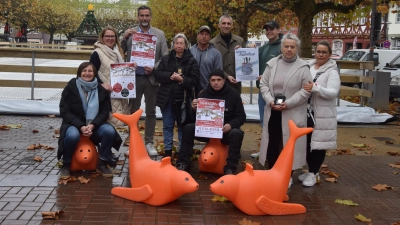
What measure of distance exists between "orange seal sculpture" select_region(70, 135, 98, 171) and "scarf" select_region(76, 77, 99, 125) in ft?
0.85

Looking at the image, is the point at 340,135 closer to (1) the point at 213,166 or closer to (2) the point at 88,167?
(1) the point at 213,166

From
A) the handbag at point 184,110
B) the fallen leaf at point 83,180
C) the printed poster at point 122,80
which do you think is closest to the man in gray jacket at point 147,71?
the printed poster at point 122,80

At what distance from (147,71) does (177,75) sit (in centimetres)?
66

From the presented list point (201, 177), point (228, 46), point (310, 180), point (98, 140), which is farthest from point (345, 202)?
point (98, 140)

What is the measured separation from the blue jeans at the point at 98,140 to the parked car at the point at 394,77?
1256 cm

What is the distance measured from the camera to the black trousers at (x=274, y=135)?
21.6ft

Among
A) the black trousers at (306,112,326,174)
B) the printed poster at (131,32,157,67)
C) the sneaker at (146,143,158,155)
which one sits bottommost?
the sneaker at (146,143,158,155)

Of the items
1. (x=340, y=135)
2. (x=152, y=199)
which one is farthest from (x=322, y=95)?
(x=340, y=135)

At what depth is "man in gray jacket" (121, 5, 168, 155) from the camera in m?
7.75

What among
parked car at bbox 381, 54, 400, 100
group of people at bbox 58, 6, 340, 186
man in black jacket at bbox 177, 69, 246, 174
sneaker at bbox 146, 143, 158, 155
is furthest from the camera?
parked car at bbox 381, 54, 400, 100

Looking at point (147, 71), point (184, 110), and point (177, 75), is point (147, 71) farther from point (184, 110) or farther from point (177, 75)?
point (184, 110)

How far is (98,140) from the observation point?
7.08 metres

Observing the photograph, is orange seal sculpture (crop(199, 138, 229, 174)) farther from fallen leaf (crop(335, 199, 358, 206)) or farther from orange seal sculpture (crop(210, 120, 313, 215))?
fallen leaf (crop(335, 199, 358, 206))

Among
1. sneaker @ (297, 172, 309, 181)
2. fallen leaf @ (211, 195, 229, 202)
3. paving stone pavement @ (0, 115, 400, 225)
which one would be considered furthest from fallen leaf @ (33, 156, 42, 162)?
sneaker @ (297, 172, 309, 181)
